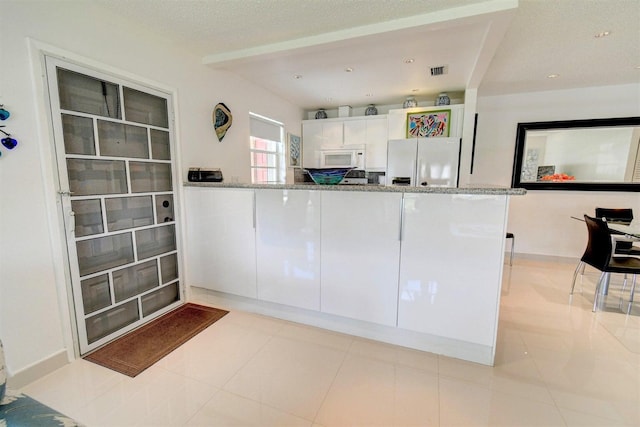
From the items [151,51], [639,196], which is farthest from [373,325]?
[639,196]

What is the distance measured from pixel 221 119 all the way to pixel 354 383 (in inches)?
113

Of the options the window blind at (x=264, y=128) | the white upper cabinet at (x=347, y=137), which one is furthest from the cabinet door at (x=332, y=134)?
the window blind at (x=264, y=128)

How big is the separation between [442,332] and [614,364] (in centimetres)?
117

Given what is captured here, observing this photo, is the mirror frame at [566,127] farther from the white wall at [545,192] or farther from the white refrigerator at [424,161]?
the white refrigerator at [424,161]

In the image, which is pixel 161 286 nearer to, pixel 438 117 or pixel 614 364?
pixel 614 364

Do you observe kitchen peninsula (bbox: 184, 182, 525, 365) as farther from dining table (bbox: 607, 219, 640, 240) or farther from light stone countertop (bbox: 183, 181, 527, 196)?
dining table (bbox: 607, 219, 640, 240)

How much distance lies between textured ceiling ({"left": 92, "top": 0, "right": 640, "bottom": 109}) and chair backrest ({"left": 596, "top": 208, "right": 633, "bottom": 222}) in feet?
5.47

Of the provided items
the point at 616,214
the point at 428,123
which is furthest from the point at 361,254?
the point at 616,214

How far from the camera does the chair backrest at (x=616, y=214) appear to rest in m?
3.43

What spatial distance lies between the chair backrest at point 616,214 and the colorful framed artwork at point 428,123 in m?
2.16

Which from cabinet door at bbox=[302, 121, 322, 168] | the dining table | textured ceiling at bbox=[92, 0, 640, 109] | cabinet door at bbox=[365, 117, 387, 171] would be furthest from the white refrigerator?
the dining table

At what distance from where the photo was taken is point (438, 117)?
407cm

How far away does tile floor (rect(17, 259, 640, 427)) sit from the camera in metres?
1.45

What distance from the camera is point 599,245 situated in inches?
104
